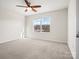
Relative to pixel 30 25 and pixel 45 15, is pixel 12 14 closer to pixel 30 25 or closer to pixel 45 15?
pixel 30 25

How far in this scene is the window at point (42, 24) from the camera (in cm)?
648

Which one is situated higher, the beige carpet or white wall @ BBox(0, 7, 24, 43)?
white wall @ BBox(0, 7, 24, 43)

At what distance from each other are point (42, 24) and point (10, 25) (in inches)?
106

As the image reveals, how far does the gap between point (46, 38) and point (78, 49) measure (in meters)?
4.48

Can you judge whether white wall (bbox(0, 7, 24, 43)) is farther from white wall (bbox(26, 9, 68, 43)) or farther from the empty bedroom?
white wall (bbox(26, 9, 68, 43))

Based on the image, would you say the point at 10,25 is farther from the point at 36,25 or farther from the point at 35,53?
the point at 35,53

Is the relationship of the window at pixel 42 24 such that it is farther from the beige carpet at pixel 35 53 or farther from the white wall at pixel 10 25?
the beige carpet at pixel 35 53

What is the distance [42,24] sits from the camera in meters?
6.86

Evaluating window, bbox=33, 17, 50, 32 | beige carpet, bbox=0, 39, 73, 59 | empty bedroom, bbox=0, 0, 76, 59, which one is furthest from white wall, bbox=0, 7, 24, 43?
beige carpet, bbox=0, 39, 73, 59

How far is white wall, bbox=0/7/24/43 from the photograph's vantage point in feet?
17.4

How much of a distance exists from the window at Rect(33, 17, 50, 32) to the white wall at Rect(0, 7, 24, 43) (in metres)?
1.50

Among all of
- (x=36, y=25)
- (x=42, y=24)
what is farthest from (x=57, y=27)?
(x=36, y=25)

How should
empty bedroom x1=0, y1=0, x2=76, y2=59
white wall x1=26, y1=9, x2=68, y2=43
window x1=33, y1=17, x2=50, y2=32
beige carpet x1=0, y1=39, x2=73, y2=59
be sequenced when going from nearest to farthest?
beige carpet x1=0, y1=39, x2=73, y2=59 < empty bedroom x1=0, y1=0, x2=76, y2=59 < white wall x1=26, y1=9, x2=68, y2=43 < window x1=33, y1=17, x2=50, y2=32

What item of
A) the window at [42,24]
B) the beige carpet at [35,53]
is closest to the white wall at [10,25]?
the window at [42,24]
